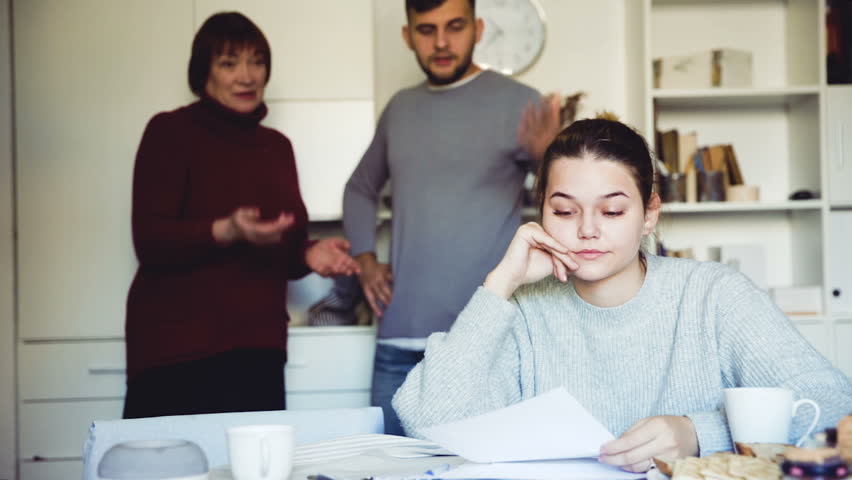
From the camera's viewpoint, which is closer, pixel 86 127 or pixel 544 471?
pixel 544 471

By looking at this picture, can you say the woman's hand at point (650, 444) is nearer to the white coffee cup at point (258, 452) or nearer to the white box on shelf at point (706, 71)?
the white coffee cup at point (258, 452)

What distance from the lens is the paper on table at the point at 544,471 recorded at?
1.06 metres

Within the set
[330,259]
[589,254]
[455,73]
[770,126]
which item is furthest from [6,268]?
[770,126]

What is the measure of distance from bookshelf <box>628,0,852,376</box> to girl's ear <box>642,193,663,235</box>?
5.48ft

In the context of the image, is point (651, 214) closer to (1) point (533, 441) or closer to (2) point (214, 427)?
(1) point (533, 441)

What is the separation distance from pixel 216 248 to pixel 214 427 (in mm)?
1078

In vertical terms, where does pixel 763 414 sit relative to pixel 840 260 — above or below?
below

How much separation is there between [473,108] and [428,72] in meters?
0.18

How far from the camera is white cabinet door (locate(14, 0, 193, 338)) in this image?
10.3ft

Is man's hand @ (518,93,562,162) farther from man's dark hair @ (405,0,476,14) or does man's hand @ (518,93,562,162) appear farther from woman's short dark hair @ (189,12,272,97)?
woman's short dark hair @ (189,12,272,97)

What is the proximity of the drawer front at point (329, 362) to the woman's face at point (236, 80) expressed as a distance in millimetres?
991

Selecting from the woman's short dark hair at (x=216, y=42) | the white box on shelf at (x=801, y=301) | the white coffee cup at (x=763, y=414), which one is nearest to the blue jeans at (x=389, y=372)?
the woman's short dark hair at (x=216, y=42)

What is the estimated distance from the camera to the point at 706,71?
→ 3395 millimetres

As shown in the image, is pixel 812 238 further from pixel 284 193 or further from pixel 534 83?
pixel 284 193
